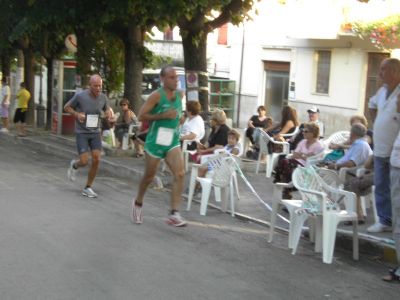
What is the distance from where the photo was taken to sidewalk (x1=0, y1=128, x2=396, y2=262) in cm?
779

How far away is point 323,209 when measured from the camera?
7.40 meters

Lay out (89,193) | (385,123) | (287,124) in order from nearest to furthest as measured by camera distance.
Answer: (385,123) < (89,193) < (287,124)

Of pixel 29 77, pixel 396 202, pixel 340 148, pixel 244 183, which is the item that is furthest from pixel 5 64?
pixel 396 202

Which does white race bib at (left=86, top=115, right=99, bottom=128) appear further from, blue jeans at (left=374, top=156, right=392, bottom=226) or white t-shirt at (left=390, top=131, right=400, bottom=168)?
white t-shirt at (left=390, top=131, right=400, bottom=168)

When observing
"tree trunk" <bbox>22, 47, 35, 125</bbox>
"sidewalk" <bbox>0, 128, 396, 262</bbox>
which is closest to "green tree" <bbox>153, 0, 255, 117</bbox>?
"sidewalk" <bbox>0, 128, 396, 262</bbox>

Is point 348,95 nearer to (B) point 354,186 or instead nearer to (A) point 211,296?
(B) point 354,186

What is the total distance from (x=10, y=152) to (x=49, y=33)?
227 inches

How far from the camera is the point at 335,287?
6395 millimetres

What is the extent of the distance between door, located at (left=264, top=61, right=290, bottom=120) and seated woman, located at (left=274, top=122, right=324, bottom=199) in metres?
15.8

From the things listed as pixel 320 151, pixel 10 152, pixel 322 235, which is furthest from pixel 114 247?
pixel 10 152

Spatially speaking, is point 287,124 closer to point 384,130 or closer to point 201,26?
point 201,26

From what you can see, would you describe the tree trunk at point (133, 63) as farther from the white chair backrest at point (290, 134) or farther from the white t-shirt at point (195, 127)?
the white t-shirt at point (195, 127)

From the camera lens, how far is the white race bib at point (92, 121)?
35.9ft

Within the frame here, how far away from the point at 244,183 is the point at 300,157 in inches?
113
